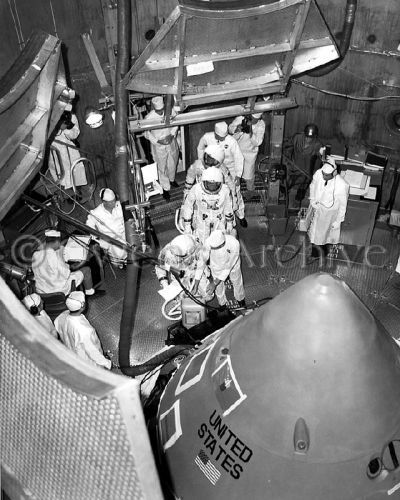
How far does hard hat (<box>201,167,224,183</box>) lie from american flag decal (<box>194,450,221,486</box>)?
4.55 metres

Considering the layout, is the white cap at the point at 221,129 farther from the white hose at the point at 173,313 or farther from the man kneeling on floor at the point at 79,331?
the man kneeling on floor at the point at 79,331

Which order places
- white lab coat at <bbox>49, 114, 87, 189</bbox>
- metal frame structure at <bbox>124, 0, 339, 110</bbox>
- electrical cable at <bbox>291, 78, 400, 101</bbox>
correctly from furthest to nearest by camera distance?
electrical cable at <bbox>291, 78, 400, 101</bbox>
white lab coat at <bbox>49, 114, 87, 189</bbox>
metal frame structure at <bbox>124, 0, 339, 110</bbox>

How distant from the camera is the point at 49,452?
245 centimetres

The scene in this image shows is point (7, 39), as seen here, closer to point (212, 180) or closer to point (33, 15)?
point (33, 15)

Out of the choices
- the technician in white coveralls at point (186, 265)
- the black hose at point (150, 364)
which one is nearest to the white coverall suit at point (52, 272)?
the technician in white coveralls at point (186, 265)

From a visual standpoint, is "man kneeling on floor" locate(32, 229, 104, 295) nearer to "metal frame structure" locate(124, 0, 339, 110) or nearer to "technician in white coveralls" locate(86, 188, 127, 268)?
"technician in white coveralls" locate(86, 188, 127, 268)

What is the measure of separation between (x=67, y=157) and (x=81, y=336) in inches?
156

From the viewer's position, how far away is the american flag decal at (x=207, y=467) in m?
4.36

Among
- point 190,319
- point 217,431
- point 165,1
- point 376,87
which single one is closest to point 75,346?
point 190,319

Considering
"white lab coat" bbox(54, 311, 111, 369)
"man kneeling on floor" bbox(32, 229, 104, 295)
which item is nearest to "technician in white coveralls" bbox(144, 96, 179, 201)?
"man kneeling on floor" bbox(32, 229, 104, 295)

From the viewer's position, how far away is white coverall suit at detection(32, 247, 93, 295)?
319 inches

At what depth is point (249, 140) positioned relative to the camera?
33.9ft

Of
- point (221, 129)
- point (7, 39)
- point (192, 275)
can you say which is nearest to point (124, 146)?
point (192, 275)

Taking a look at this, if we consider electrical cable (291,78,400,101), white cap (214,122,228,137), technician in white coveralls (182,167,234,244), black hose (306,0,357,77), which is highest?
black hose (306,0,357,77)
